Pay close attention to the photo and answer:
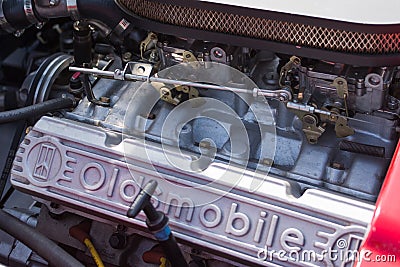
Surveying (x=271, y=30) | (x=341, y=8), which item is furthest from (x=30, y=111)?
(x=341, y=8)

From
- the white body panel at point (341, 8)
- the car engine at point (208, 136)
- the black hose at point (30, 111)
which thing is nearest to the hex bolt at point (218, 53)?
the car engine at point (208, 136)

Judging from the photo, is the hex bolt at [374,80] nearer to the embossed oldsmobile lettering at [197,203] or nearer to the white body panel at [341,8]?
the white body panel at [341,8]

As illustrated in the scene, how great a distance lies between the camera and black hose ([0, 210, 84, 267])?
1436 mm

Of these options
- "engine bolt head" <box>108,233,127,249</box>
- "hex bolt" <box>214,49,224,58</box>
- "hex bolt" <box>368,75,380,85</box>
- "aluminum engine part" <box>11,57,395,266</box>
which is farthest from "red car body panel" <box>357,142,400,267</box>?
"engine bolt head" <box>108,233,127,249</box>

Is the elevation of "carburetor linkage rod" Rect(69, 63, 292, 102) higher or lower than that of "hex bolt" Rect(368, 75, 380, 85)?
lower

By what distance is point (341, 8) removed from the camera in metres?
1.31

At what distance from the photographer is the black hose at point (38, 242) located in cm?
144

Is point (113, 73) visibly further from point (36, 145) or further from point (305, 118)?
point (305, 118)

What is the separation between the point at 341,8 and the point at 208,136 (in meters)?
0.43

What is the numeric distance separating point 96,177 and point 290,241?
45cm

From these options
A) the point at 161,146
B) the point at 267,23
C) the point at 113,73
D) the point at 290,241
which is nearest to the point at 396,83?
the point at 267,23

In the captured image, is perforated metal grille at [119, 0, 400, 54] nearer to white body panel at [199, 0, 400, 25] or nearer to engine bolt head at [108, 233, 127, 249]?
white body panel at [199, 0, 400, 25]

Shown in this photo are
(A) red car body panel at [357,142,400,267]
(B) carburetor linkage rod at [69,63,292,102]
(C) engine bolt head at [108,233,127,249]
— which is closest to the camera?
(A) red car body panel at [357,142,400,267]

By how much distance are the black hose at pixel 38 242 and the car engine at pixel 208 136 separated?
0.01m
